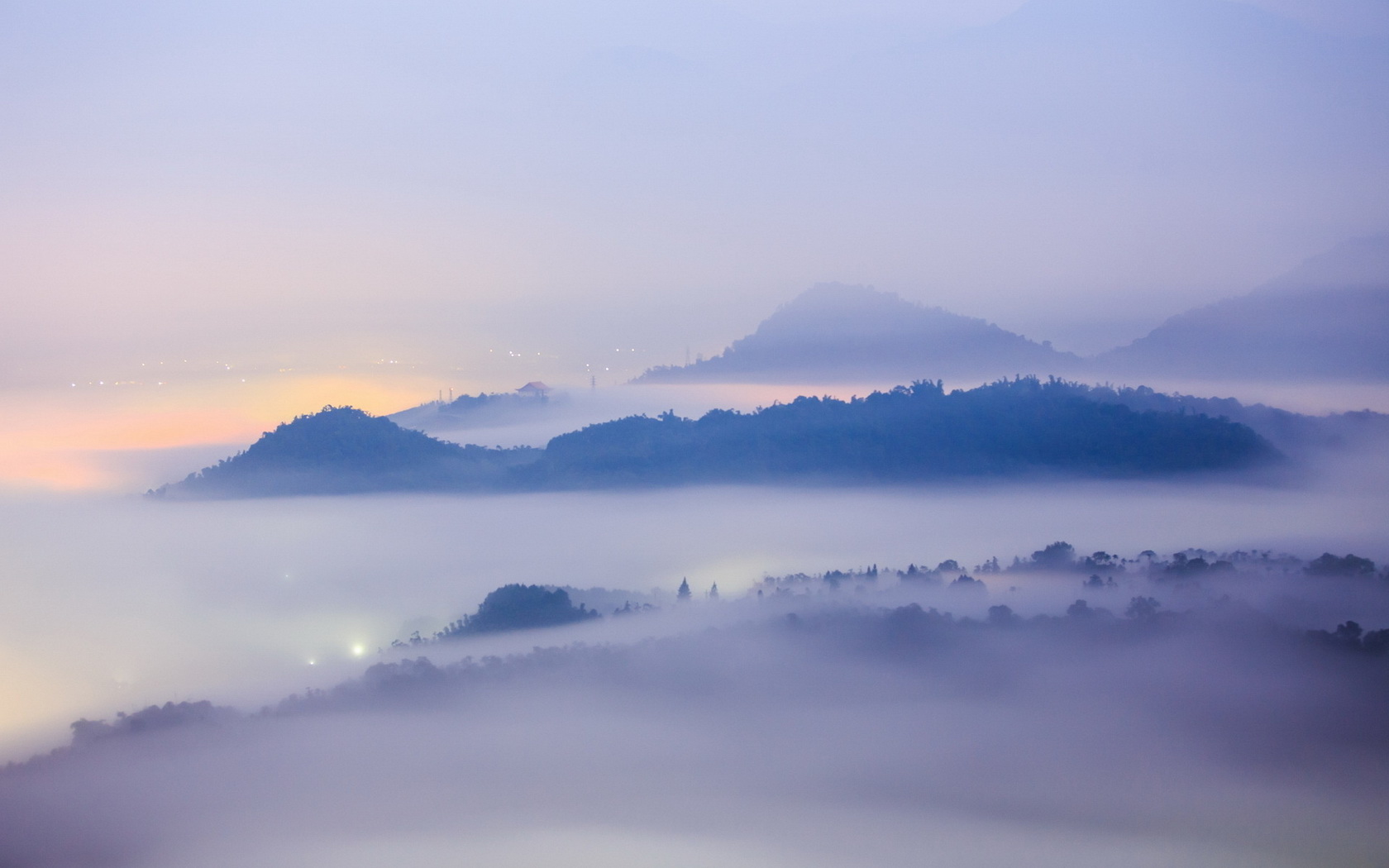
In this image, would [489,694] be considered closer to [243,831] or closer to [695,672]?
[695,672]

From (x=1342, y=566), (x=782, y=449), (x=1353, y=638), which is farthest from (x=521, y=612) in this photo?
(x=782, y=449)

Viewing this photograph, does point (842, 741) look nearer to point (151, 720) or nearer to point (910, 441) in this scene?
point (151, 720)

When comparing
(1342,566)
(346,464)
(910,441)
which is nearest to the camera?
(1342,566)

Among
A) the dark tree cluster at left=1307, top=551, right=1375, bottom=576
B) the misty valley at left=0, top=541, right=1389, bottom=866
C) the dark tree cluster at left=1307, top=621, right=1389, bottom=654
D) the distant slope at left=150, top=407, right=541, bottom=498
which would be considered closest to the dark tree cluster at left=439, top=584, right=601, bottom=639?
the misty valley at left=0, top=541, right=1389, bottom=866

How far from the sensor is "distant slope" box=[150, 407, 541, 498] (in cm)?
6675

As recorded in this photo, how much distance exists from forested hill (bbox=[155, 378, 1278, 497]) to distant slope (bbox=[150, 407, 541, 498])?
8cm

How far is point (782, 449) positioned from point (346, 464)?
30.5m

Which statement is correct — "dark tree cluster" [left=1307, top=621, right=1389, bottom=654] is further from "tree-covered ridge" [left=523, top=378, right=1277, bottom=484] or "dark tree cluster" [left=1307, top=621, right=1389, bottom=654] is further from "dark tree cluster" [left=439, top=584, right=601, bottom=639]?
"dark tree cluster" [left=439, top=584, right=601, bottom=639]

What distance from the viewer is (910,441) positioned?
57.3 metres

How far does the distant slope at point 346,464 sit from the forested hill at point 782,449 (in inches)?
3.3

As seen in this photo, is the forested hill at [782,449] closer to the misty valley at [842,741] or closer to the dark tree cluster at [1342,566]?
the dark tree cluster at [1342,566]

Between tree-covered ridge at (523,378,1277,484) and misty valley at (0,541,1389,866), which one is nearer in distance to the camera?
misty valley at (0,541,1389,866)

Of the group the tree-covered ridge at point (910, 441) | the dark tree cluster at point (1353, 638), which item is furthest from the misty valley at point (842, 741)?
the tree-covered ridge at point (910, 441)

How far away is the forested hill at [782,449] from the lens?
4822 cm
